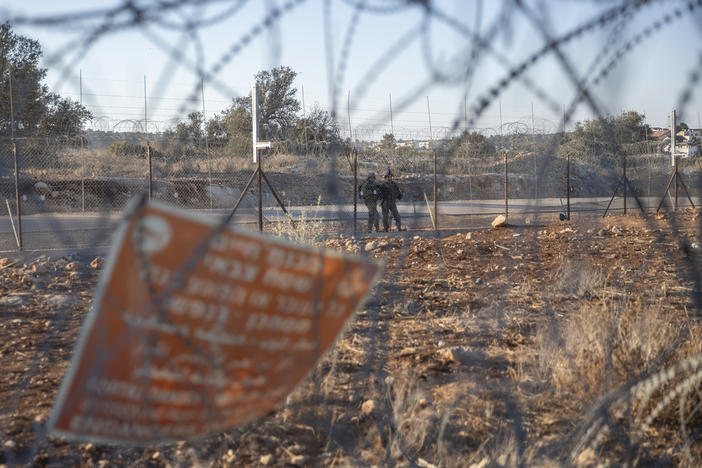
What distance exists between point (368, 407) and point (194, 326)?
2.25 metres

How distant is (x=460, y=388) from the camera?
Answer: 3986 mm

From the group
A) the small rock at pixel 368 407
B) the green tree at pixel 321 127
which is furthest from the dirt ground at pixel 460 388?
the green tree at pixel 321 127

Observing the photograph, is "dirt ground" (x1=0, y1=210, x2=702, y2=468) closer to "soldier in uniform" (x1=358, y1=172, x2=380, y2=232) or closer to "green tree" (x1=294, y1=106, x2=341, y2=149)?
"green tree" (x1=294, y1=106, x2=341, y2=149)

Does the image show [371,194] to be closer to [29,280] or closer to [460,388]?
[29,280]

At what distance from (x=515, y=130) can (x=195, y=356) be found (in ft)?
9.25

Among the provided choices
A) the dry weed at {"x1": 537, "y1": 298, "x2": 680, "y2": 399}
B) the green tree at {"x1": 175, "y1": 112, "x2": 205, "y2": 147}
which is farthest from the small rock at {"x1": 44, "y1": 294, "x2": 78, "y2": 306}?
the dry weed at {"x1": 537, "y1": 298, "x2": 680, "y2": 399}

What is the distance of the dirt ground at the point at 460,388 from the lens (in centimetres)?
313

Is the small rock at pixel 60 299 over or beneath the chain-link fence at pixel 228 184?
beneath

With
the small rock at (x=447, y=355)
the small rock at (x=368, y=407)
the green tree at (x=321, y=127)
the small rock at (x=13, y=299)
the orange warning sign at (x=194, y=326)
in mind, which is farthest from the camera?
the small rock at (x=13, y=299)

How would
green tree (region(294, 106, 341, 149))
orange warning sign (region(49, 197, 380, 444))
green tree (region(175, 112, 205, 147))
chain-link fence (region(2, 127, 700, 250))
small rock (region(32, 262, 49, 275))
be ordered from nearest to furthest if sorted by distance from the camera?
orange warning sign (region(49, 197, 380, 444)) → green tree (region(294, 106, 341, 149)) → green tree (region(175, 112, 205, 147)) → small rock (region(32, 262, 49, 275)) → chain-link fence (region(2, 127, 700, 250))

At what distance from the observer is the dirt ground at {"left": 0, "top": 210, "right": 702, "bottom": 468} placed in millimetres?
3135

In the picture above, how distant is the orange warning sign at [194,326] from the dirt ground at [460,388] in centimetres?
123

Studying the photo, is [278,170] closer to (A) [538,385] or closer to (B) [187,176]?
(B) [187,176]

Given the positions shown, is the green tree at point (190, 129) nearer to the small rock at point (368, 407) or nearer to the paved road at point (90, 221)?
the small rock at point (368, 407)
